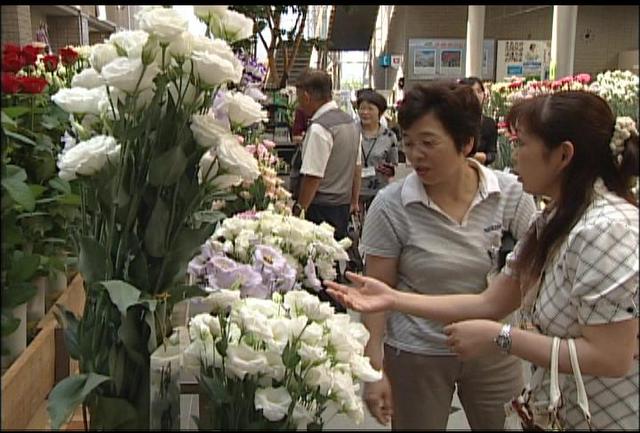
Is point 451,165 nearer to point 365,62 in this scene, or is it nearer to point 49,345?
point 365,62

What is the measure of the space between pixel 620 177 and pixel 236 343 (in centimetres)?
58

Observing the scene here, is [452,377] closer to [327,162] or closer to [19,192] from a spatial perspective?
[19,192]

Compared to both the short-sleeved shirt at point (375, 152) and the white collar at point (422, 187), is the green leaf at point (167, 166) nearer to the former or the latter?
the white collar at point (422, 187)

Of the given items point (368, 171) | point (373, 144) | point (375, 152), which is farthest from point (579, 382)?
point (373, 144)

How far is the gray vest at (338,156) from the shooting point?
11.5 feet

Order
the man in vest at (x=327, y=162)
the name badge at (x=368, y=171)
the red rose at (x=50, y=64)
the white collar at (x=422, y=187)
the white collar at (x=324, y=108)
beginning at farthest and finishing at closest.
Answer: the white collar at (x=324, y=108)
the man in vest at (x=327, y=162)
the name badge at (x=368, y=171)
the red rose at (x=50, y=64)
the white collar at (x=422, y=187)

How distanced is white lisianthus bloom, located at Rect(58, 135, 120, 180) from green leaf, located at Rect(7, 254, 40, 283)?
205mm

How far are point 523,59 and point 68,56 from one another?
1329mm

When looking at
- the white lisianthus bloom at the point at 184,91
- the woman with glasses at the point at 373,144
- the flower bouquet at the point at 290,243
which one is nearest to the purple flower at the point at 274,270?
the flower bouquet at the point at 290,243

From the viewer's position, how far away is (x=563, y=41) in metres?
1.08

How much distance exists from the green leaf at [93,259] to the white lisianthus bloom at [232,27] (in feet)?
1.13

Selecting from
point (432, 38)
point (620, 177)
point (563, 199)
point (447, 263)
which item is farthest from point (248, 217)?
point (620, 177)

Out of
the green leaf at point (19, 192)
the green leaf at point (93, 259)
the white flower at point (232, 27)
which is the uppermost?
the white flower at point (232, 27)

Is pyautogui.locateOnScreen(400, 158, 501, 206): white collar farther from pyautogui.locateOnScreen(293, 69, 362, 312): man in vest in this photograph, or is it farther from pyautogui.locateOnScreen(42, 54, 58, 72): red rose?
pyautogui.locateOnScreen(293, 69, 362, 312): man in vest
